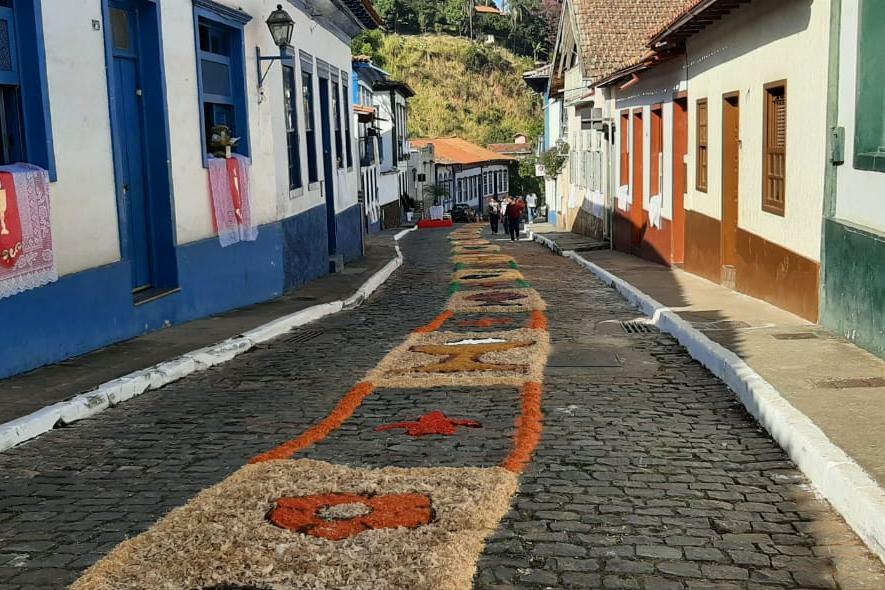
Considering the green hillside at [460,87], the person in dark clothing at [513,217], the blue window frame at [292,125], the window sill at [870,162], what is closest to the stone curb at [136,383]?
the blue window frame at [292,125]

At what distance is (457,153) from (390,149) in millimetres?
15953

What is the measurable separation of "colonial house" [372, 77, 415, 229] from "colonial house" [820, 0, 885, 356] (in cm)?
3961

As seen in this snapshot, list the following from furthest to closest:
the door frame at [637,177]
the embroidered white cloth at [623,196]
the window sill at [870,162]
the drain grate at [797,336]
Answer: the embroidered white cloth at [623,196]
the door frame at [637,177]
the drain grate at [797,336]
the window sill at [870,162]

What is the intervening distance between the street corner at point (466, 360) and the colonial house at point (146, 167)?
8.33ft

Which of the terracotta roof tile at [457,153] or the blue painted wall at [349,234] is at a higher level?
the terracotta roof tile at [457,153]

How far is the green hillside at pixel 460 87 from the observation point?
86.8 meters

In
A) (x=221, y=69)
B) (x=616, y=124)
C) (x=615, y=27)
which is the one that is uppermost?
(x=615, y=27)

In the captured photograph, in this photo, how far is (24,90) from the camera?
7.97 m

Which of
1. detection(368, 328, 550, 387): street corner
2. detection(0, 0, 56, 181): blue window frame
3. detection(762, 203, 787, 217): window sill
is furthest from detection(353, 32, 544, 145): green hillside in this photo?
detection(0, 0, 56, 181): blue window frame

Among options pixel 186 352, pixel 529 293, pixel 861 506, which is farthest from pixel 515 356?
pixel 529 293

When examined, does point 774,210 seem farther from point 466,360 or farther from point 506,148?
point 506,148

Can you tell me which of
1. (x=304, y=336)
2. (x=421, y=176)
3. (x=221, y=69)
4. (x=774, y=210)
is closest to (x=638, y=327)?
(x=774, y=210)

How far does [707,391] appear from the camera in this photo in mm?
7340

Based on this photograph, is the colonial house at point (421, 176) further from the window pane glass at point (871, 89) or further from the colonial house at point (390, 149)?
the window pane glass at point (871, 89)
